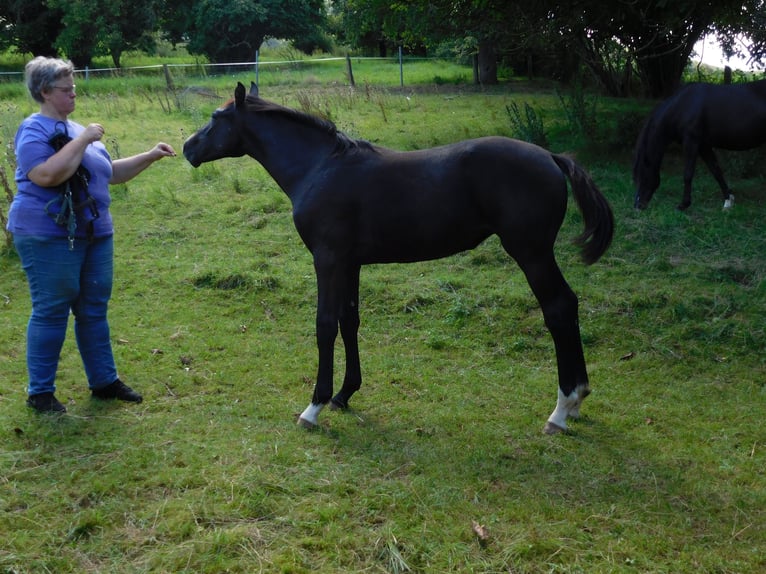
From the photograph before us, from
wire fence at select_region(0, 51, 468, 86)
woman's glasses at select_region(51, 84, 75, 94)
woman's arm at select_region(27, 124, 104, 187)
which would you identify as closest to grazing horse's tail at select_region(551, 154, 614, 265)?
woman's arm at select_region(27, 124, 104, 187)

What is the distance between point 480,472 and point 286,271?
4383 mm

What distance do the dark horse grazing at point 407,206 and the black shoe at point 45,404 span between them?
1670 mm

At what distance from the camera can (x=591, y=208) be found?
4.85 meters

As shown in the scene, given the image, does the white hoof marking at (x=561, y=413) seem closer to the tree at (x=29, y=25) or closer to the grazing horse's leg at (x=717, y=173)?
the grazing horse's leg at (x=717, y=173)

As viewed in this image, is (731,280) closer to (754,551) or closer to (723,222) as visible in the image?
(723,222)

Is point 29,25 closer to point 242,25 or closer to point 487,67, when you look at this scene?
point 242,25

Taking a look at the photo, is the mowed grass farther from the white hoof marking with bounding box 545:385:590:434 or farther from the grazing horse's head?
the grazing horse's head

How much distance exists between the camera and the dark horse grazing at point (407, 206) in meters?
4.64

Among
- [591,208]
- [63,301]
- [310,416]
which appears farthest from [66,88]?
[591,208]

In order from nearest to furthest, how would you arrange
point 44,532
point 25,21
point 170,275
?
point 44,532, point 170,275, point 25,21

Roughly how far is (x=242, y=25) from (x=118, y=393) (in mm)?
31263

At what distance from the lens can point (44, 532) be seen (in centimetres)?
366

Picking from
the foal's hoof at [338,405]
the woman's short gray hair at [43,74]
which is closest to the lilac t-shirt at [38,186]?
the woman's short gray hair at [43,74]

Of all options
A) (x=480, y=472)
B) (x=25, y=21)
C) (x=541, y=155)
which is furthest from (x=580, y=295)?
(x=25, y=21)
